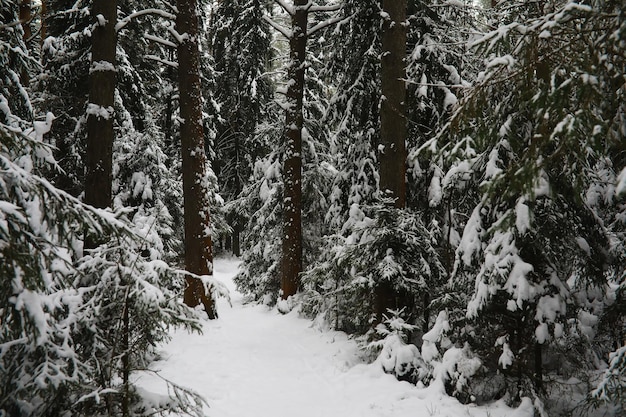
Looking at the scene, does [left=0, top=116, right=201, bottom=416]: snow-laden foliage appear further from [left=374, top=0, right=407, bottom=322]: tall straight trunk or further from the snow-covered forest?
[left=374, top=0, right=407, bottom=322]: tall straight trunk

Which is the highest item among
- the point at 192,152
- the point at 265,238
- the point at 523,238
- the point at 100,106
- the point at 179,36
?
the point at 179,36

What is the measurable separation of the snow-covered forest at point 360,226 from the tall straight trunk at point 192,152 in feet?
0.17

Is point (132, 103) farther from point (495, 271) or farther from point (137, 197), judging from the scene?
point (495, 271)

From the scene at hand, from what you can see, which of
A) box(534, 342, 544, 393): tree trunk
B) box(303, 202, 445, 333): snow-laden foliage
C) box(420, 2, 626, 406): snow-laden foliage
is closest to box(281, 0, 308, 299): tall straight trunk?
box(303, 202, 445, 333): snow-laden foliage

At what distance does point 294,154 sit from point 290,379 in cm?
636

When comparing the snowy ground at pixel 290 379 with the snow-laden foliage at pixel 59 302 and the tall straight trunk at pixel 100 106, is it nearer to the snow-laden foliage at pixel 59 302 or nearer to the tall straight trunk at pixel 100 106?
the snow-laden foliage at pixel 59 302

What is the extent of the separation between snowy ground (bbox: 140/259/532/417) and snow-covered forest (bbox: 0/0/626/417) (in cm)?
6

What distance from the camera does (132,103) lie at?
12.2 m

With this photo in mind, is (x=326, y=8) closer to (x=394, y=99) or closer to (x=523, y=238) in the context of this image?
(x=394, y=99)

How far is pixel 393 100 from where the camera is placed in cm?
753

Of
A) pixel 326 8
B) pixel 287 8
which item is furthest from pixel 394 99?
pixel 287 8

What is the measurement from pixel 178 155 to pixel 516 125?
52.7 feet

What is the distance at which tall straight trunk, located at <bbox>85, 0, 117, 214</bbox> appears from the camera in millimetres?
6766

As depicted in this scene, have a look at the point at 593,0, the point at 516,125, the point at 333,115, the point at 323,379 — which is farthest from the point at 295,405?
the point at 333,115
